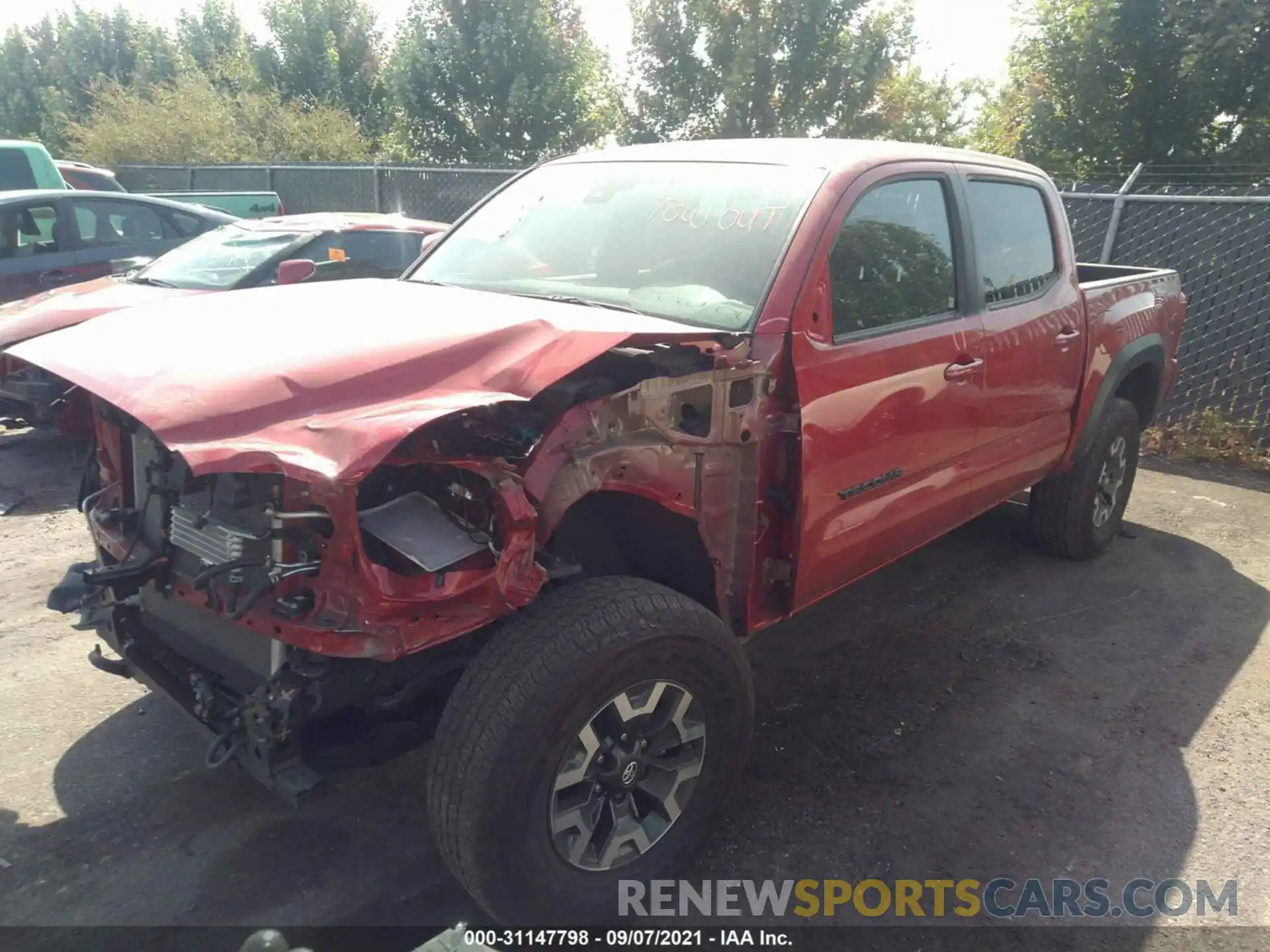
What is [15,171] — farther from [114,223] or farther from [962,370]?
[962,370]

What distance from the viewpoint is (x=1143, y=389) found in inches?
208

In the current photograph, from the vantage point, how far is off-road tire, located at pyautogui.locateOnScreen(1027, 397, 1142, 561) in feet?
15.9

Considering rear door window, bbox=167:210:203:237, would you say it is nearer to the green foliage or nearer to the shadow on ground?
the shadow on ground

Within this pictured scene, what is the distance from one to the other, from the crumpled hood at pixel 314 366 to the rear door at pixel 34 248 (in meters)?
5.70

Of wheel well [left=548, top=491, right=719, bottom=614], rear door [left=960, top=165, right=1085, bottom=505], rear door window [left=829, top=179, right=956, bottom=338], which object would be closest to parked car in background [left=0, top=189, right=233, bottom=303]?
wheel well [left=548, top=491, right=719, bottom=614]

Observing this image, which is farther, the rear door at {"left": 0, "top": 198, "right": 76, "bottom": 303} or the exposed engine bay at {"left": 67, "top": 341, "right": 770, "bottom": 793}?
the rear door at {"left": 0, "top": 198, "right": 76, "bottom": 303}

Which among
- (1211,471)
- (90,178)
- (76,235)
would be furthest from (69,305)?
(1211,471)

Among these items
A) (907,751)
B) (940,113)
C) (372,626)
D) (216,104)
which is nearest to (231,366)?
(372,626)

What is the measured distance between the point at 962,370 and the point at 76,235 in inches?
289

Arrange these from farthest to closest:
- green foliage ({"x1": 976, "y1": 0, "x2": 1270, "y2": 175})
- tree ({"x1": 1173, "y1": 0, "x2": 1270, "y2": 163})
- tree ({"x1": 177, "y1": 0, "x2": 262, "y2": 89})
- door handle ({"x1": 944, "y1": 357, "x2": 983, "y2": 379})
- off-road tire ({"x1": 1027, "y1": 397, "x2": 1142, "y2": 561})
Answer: tree ({"x1": 177, "y1": 0, "x2": 262, "y2": 89}), green foliage ({"x1": 976, "y1": 0, "x2": 1270, "y2": 175}), tree ({"x1": 1173, "y1": 0, "x2": 1270, "y2": 163}), off-road tire ({"x1": 1027, "y1": 397, "x2": 1142, "y2": 561}), door handle ({"x1": 944, "y1": 357, "x2": 983, "y2": 379})

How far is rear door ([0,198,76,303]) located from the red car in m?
1.03

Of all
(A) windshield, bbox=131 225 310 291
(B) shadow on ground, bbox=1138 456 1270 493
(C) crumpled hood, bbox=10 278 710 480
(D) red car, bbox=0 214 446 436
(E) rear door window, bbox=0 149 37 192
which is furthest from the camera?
(E) rear door window, bbox=0 149 37 192

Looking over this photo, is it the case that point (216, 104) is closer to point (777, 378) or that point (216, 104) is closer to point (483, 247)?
point (483, 247)

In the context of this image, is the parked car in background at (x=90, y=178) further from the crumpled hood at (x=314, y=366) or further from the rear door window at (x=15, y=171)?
the crumpled hood at (x=314, y=366)
